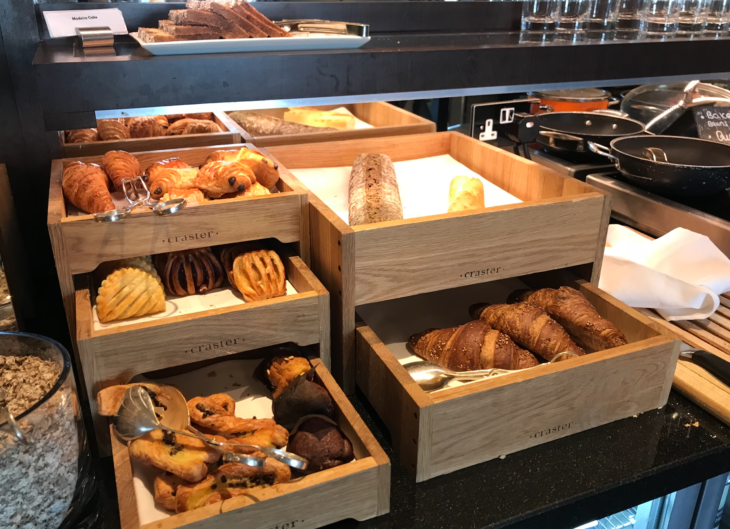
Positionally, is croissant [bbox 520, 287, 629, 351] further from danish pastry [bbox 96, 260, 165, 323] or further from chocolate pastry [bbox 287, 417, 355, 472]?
danish pastry [bbox 96, 260, 165, 323]

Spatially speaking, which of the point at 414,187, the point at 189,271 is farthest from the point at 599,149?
the point at 189,271

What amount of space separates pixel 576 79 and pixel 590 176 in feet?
2.64

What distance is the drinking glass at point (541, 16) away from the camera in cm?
126

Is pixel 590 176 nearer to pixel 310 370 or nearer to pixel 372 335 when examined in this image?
pixel 372 335

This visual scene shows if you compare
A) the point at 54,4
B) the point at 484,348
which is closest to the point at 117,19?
the point at 54,4

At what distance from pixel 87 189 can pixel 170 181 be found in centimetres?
14

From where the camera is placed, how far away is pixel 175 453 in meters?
0.85

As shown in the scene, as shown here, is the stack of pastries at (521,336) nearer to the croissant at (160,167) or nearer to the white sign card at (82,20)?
the croissant at (160,167)

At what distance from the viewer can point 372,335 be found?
110cm

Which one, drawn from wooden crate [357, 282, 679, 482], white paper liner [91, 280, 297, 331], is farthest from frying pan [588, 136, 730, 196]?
white paper liner [91, 280, 297, 331]

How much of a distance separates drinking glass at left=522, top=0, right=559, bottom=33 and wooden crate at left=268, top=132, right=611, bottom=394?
0.29 meters

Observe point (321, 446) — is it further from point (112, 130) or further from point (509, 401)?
point (112, 130)

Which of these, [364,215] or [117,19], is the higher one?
[117,19]

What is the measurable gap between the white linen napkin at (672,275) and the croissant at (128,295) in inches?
38.5
